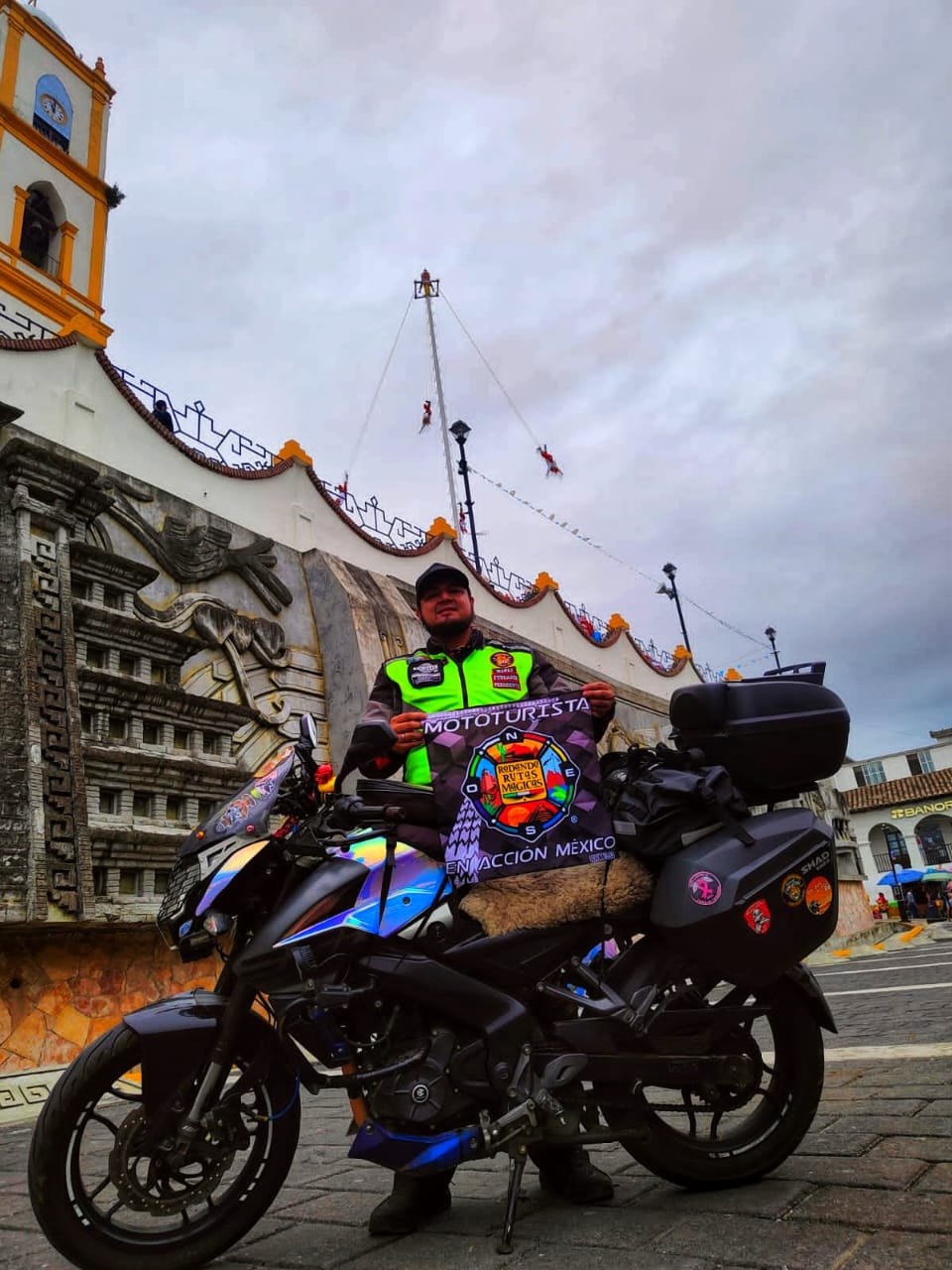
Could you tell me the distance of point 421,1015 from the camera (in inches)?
84.2

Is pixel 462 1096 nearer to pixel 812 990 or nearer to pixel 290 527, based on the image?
pixel 812 990

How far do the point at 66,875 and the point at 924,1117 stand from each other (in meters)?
5.57

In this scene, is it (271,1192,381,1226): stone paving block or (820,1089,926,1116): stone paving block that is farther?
(820,1089,926,1116): stone paving block

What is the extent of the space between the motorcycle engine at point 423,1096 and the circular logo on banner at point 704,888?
746 mm

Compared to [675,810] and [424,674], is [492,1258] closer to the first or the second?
[675,810]

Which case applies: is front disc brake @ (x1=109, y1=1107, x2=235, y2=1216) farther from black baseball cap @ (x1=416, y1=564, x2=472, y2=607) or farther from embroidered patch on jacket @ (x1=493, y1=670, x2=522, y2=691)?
black baseball cap @ (x1=416, y1=564, x2=472, y2=607)

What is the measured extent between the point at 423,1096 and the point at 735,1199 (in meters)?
0.86

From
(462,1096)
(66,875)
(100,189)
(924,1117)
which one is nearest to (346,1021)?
(462,1096)

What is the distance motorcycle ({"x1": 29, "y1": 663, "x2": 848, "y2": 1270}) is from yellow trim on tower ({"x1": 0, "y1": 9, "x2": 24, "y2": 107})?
2374 centimetres

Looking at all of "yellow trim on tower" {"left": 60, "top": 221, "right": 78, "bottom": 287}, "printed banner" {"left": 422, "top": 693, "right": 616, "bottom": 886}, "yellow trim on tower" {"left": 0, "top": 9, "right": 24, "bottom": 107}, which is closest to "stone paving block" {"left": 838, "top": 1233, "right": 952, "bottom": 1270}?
"printed banner" {"left": 422, "top": 693, "right": 616, "bottom": 886}

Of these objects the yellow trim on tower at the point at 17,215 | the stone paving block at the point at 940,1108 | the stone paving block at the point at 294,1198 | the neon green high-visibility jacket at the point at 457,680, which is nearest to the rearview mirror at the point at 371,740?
the neon green high-visibility jacket at the point at 457,680

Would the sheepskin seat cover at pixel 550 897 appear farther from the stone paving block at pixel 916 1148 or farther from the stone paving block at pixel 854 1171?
the stone paving block at pixel 916 1148

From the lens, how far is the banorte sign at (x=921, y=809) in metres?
41.3

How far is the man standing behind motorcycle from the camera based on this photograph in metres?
2.32
